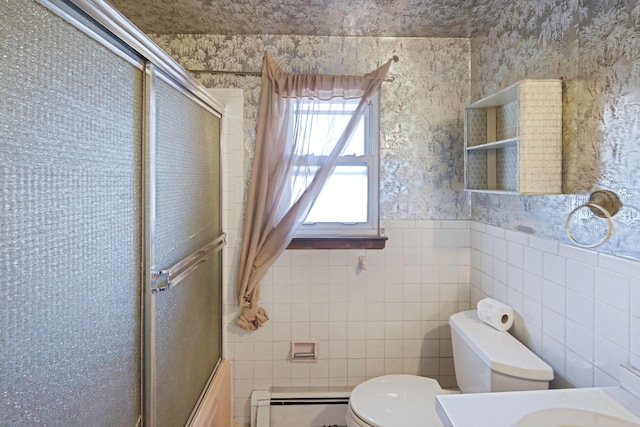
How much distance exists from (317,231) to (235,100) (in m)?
0.88

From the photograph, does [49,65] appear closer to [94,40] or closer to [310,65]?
[94,40]

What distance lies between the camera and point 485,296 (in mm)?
1931

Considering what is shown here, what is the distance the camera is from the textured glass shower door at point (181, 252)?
1.15m

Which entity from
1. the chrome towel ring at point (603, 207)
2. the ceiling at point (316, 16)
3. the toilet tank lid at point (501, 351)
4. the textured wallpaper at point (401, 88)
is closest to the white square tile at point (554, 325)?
the toilet tank lid at point (501, 351)

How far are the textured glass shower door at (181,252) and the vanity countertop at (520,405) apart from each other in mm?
907

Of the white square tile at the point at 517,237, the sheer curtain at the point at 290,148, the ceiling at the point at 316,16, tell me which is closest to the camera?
the white square tile at the point at 517,237

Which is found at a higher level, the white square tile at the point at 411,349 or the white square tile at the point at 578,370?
the white square tile at the point at 578,370

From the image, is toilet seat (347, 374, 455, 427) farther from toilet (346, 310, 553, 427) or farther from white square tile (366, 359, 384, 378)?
white square tile (366, 359, 384, 378)

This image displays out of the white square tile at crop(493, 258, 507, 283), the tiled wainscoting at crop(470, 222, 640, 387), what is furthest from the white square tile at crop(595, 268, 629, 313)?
the white square tile at crop(493, 258, 507, 283)

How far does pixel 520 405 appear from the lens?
40.0 inches

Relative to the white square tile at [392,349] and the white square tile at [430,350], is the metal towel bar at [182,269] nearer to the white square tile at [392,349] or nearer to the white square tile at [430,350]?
the white square tile at [392,349]

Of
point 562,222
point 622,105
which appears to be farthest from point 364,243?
point 622,105

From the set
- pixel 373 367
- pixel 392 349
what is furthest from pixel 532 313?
pixel 373 367

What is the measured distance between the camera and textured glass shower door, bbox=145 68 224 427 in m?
1.15
